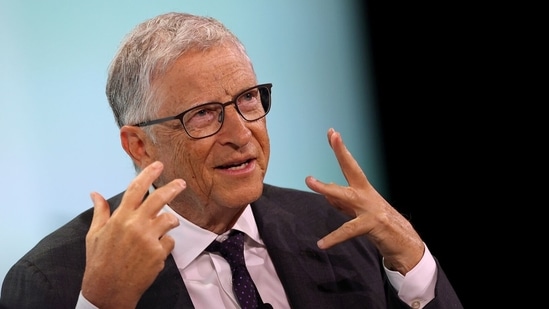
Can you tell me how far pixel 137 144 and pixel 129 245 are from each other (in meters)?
0.44

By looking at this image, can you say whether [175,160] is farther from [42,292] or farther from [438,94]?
[438,94]

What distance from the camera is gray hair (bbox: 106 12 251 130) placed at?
72.9 inches

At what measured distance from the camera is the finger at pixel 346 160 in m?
1.85

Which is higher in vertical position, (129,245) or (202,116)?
(202,116)

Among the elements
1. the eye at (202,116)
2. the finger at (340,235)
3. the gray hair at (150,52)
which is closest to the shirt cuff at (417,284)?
the finger at (340,235)

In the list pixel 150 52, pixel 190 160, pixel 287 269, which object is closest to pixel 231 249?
pixel 287 269

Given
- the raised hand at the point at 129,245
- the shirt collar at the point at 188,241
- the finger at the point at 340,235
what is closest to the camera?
the raised hand at the point at 129,245

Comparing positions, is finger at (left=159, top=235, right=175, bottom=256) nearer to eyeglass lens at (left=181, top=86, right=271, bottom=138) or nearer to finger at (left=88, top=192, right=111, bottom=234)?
finger at (left=88, top=192, right=111, bottom=234)

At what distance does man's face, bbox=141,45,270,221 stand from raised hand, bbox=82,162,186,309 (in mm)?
246

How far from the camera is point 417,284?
1.93m

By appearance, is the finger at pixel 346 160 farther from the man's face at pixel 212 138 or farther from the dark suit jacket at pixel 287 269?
the dark suit jacket at pixel 287 269

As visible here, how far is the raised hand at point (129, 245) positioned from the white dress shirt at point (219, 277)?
33 cm

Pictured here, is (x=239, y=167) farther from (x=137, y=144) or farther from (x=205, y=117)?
(x=137, y=144)

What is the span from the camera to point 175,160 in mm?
1905
